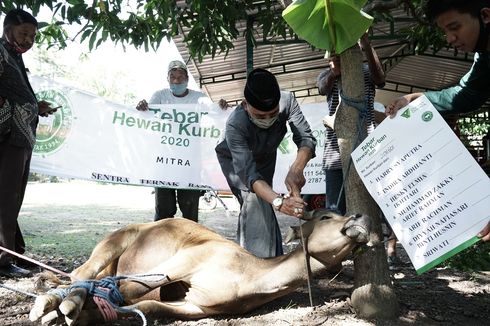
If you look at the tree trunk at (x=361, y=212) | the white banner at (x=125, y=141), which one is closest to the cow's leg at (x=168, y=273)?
the tree trunk at (x=361, y=212)

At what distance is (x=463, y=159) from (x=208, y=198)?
1112 centimetres

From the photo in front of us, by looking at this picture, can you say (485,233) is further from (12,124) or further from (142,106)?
(142,106)

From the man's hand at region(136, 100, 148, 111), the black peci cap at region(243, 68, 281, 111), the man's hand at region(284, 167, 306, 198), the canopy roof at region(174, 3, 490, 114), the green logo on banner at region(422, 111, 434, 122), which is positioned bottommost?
the man's hand at region(284, 167, 306, 198)

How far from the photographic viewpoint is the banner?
2.29m

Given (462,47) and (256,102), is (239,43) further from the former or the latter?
(462,47)

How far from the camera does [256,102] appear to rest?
3.24m

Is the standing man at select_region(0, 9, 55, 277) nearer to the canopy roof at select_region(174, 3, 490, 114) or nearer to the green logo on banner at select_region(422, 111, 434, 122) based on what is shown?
the green logo on banner at select_region(422, 111, 434, 122)

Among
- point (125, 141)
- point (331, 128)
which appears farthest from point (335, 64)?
point (125, 141)

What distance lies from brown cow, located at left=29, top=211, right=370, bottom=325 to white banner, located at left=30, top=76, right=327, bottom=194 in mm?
3206

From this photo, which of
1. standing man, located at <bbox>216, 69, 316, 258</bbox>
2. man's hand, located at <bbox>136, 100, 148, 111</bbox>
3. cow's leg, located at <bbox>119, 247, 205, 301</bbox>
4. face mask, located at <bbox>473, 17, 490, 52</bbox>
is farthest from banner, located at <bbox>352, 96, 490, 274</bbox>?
man's hand, located at <bbox>136, 100, 148, 111</bbox>

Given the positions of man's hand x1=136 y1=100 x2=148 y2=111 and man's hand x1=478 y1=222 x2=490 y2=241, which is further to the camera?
man's hand x1=136 y1=100 x2=148 y2=111

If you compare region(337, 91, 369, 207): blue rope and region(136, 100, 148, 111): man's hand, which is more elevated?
region(136, 100, 148, 111): man's hand

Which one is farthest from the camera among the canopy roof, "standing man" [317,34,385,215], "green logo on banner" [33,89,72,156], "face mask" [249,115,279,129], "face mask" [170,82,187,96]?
the canopy roof

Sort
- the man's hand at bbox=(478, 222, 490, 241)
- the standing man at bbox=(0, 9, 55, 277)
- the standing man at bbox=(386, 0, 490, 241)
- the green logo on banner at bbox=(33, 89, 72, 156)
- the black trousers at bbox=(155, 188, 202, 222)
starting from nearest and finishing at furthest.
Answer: the man's hand at bbox=(478, 222, 490, 241)
the standing man at bbox=(386, 0, 490, 241)
the standing man at bbox=(0, 9, 55, 277)
the black trousers at bbox=(155, 188, 202, 222)
the green logo on banner at bbox=(33, 89, 72, 156)
